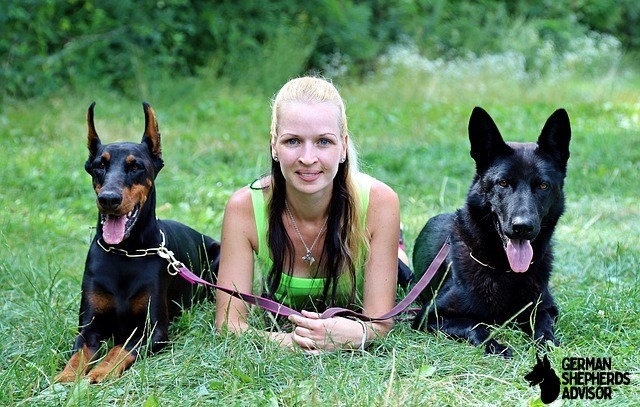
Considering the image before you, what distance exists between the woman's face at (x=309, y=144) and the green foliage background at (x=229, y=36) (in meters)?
5.84

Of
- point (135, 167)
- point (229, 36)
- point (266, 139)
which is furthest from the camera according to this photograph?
point (229, 36)

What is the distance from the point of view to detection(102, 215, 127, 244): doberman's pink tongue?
3430mm

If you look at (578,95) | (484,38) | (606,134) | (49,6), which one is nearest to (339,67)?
(484,38)

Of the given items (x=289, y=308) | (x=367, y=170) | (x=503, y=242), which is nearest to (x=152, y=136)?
(x=289, y=308)

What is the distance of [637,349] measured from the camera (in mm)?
3283

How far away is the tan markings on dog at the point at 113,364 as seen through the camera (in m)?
3.04

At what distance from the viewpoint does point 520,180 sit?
340 centimetres

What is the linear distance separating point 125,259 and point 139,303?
20cm

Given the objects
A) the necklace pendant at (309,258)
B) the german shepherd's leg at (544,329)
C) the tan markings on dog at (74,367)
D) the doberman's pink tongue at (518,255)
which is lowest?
the tan markings on dog at (74,367)

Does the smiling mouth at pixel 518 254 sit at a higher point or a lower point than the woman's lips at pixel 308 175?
lower

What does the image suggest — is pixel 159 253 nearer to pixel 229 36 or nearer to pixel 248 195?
pixel 248 195

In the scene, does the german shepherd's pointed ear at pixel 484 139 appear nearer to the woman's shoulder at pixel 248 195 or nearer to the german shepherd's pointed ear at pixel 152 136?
the woman's shoulder at pixel 248 195

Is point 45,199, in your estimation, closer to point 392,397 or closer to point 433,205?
point 433,205

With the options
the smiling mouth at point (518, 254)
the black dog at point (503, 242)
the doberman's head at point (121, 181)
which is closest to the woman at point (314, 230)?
the black dog at point (503, 242)
